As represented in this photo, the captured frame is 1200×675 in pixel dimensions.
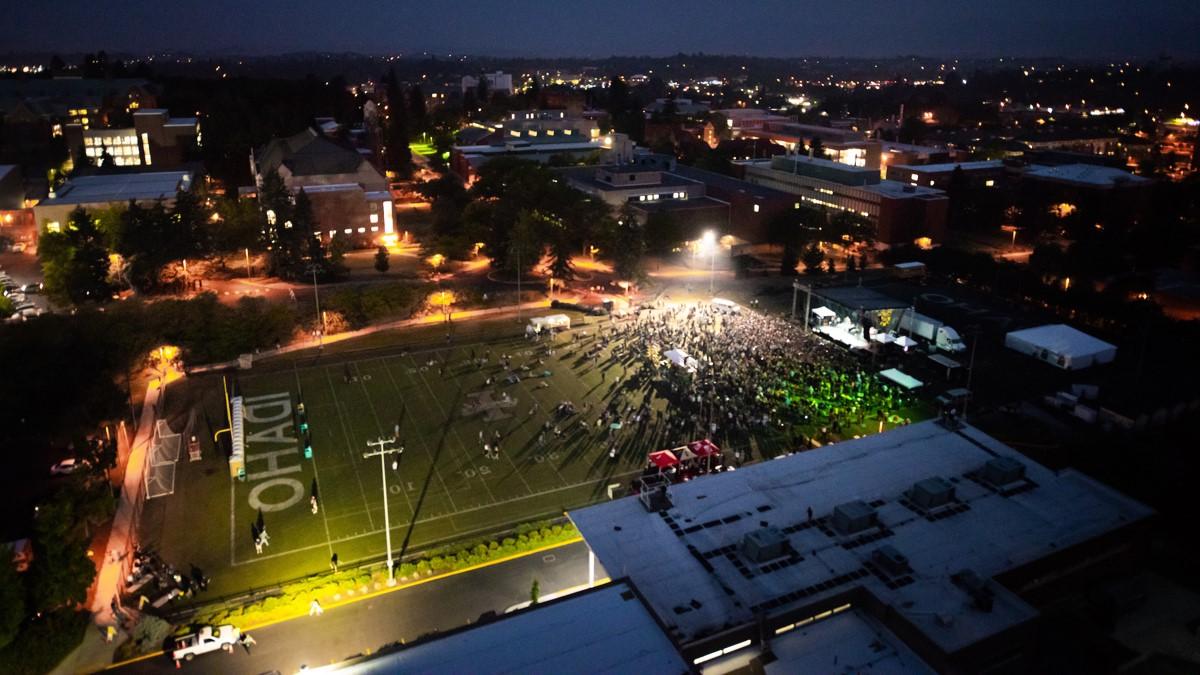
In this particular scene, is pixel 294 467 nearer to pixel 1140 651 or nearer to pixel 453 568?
pixel 453 568

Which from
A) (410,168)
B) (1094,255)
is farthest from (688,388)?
(410,168)

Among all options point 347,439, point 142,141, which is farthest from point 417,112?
point 347,439

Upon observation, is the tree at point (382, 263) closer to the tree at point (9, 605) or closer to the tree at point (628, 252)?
the tree at point (628, 252)

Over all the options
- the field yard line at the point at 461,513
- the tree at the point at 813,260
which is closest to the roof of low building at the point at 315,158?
the tree at the point at 813,260

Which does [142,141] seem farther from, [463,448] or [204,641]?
[204,641]

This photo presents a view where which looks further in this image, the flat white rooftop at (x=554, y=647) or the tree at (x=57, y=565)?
the tree at (x=57, y=565)

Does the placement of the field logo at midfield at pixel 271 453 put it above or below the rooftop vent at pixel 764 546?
below

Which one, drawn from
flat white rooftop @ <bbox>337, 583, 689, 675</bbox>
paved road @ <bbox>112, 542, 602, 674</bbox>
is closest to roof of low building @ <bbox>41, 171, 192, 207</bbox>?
paved road @ <bbox>112, 542, 602, 674</bbox>
